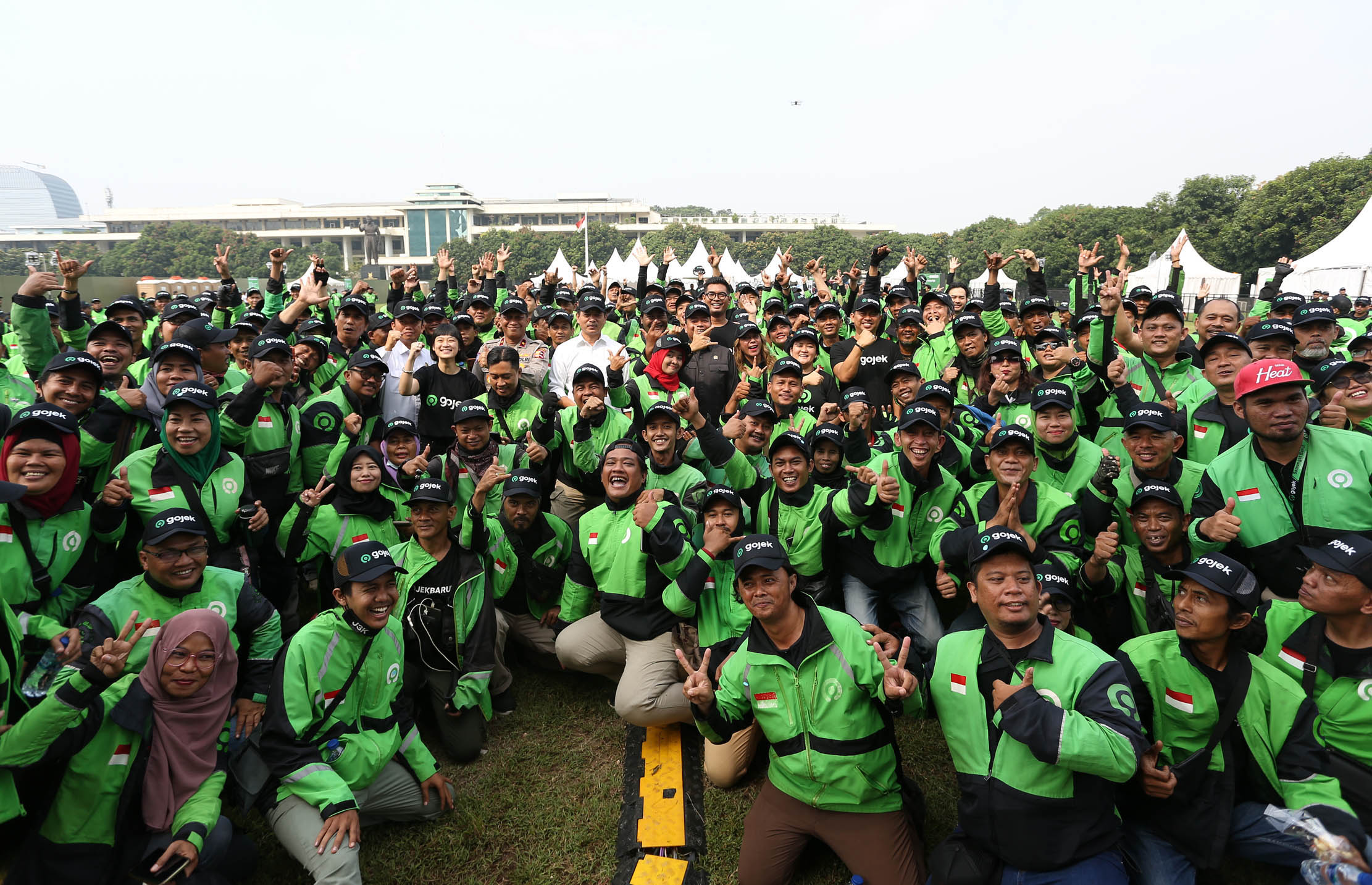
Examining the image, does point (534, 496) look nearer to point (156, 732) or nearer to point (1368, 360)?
point (156, 732)

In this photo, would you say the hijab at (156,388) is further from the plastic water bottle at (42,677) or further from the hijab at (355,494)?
the plastic water bottle at (42,677)

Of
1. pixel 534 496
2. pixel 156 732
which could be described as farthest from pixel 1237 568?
pixel 156 732

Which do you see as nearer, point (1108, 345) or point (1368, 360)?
point (1108, 345)

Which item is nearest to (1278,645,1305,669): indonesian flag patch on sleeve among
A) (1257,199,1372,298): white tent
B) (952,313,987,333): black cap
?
(952,313,987,333): black cap

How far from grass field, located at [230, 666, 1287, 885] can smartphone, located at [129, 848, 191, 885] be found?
2.26 feet

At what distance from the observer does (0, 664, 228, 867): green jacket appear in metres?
3.50

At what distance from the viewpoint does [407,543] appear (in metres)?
5.39

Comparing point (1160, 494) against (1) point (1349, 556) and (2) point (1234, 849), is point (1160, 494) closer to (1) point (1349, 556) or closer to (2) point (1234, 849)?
(1) point (1349, 556)

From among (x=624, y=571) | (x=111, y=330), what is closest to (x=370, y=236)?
(x=111, y=330)

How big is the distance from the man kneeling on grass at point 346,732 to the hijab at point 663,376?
4062 millimetres

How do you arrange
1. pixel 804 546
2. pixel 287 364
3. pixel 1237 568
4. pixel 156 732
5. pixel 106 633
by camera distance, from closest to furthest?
pixel 1237 568 < pixel 156 732 < pixel 106 633 < pixel 804 546 < pixel 287 364

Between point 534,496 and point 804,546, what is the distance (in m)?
2.21

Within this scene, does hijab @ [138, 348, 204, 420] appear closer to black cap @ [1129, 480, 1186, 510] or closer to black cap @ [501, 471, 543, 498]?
black cap @ [501, 471, 543, 498]

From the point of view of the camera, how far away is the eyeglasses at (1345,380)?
5344 millimetres
